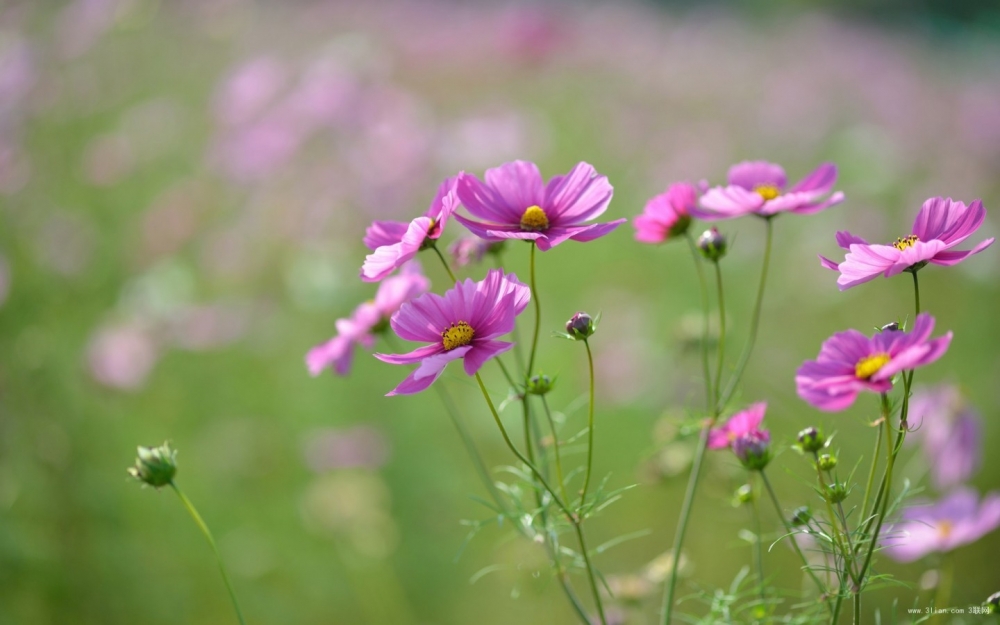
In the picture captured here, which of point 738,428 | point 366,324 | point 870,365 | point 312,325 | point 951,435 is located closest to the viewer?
point 870,365

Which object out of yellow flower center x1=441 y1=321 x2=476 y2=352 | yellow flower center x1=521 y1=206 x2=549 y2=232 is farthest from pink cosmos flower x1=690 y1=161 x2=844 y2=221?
yellow flower center x1=441 y1=321 x2=476 y2=352

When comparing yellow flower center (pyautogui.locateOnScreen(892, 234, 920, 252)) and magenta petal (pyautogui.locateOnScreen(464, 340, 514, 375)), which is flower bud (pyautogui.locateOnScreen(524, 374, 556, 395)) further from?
yellow flower center (pyautogui.locateOnScreen(892, 234, 920, 252))

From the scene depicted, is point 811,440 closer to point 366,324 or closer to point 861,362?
point 861,362

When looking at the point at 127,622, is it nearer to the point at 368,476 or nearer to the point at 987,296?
the point at 368,476

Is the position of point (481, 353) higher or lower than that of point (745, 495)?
Result: higher

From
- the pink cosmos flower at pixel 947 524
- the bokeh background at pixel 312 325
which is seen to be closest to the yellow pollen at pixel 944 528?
the pink cosmos flower at pixel 947 524

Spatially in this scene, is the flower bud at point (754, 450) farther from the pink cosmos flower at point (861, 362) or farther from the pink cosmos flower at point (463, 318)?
the pink cosmos flower at point (463, 318)

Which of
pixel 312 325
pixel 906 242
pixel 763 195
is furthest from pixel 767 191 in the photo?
pixel 312 325
